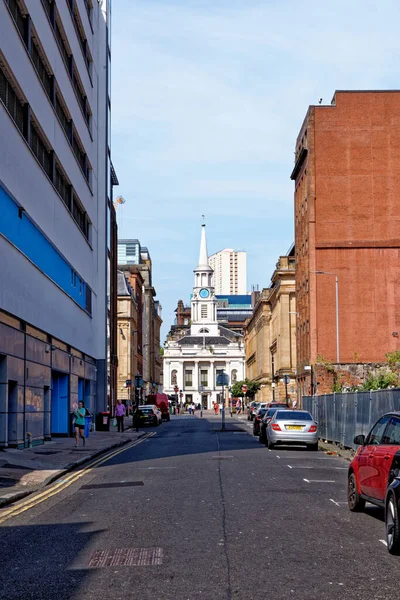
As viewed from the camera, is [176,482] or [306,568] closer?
[306,568]

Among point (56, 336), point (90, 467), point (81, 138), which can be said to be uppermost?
point (81, 138)

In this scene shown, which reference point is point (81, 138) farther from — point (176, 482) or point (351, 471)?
point (351, 471)

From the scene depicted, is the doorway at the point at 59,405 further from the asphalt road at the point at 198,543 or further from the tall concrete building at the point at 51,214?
the asphalt road at the point at 198,543

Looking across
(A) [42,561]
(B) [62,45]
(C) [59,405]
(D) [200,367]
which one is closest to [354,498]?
(A) [42,561]

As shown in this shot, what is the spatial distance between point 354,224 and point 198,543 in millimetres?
54081

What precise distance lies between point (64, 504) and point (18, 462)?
27.7 ft

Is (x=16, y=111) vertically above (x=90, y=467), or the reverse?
(x=16, y=111)

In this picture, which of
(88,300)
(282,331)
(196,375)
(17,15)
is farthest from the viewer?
(196,375)

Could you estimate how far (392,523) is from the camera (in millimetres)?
9438

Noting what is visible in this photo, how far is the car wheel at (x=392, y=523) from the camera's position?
9.16 meters

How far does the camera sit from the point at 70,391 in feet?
128

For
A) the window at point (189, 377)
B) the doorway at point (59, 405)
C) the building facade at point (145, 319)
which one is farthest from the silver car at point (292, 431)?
the window at point (189, 377)

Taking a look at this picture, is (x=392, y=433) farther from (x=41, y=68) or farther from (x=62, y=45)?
(x=62, y=45)

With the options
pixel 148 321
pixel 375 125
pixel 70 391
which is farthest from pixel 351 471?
pixel 148 321
